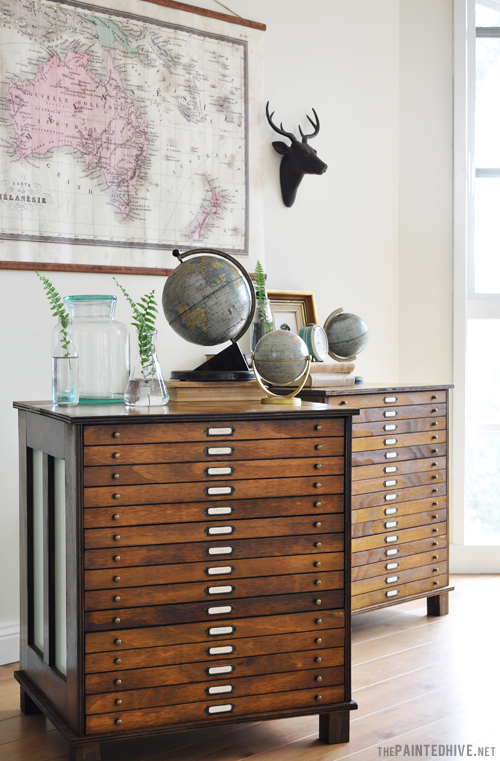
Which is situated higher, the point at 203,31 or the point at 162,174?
the point at 203,31

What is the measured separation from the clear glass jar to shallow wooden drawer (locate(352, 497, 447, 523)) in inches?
46.0

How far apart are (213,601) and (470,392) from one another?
2.49 m

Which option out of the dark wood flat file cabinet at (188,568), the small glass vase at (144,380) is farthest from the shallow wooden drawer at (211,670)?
the small glass vase at (144,380)

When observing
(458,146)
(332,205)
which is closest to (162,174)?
(332,205)

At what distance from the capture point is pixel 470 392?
4.16m

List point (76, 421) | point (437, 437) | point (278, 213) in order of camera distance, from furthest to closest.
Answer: point (278, 213), point (437, 437), point (76, 421)

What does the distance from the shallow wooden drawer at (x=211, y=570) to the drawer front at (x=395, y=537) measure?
83 centimetres

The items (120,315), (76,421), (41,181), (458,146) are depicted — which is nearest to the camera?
(76,421)

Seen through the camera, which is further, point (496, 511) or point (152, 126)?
point (496, 511)

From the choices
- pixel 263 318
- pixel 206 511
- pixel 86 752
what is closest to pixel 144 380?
pixel 206 511

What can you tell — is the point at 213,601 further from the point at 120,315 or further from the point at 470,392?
the point at 470,392

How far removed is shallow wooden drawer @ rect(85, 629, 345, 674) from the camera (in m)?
1.98

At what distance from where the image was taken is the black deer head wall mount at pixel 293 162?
3500 millimetres

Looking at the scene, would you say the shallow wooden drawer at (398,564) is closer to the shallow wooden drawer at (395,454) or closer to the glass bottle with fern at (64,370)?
the shallow wooden drawer at (395,454)
